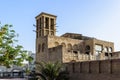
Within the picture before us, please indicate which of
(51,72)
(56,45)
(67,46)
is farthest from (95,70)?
(67,46)

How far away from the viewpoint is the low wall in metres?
25.4

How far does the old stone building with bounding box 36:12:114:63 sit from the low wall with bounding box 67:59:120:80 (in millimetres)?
8268

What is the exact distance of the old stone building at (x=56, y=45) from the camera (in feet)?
145

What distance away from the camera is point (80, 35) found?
57719 mm

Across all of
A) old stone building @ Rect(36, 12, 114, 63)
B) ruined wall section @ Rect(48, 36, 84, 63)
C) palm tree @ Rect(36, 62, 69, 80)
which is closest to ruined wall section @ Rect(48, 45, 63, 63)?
old stone building @ Rect(36, 12, 114, 63)

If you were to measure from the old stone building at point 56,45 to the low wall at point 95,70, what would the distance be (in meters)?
8.27

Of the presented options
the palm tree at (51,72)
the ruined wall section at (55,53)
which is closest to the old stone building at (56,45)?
the ruined wall section at (55,53)

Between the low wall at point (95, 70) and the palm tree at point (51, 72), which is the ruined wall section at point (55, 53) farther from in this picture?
the palm tree at point (51, 72)

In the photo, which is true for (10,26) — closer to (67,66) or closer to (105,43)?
(67,66)

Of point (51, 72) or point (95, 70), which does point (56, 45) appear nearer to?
point (51, 72)

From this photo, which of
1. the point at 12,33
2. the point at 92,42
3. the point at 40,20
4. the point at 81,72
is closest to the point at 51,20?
the point at 40,20

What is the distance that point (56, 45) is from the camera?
150ft

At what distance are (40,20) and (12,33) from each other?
40.5 meters

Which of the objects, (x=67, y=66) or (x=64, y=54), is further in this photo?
(x=64, y=54)
